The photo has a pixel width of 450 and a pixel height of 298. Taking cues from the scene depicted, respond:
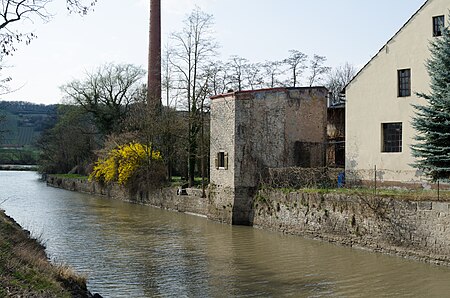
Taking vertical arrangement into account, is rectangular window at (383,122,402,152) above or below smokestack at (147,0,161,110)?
below

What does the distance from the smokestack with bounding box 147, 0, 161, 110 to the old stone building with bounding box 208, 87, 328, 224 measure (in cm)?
1651

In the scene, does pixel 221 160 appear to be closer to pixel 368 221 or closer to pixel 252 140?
pixel 252 140

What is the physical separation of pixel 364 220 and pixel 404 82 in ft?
23.6

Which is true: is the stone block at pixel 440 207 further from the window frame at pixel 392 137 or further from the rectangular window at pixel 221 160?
the rectangular window at pixel 221 160

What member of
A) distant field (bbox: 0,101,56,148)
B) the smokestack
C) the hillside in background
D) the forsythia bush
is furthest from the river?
distant field (bbox: 0,101,56,148)

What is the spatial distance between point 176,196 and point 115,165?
9.54 metres

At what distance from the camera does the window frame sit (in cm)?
2303

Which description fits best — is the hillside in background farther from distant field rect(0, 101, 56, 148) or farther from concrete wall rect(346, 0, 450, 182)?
concrete wall rect(346, 0, 450, 182)

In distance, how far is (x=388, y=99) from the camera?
23266mm

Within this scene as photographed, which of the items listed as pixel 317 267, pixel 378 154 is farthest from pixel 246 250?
pixel 378 154

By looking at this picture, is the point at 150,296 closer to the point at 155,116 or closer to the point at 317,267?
the point at 317,267

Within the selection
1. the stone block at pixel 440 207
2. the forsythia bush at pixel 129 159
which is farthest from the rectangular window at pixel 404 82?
the forsythia bush at pixel 129 159

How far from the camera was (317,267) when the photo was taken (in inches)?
642

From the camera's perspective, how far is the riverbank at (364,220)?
16391 mm
